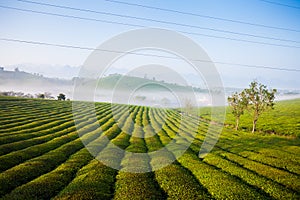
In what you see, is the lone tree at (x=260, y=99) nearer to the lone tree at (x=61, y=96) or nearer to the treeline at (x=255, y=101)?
the treeline at (x=255, y=101)

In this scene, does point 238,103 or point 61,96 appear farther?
point 61,96

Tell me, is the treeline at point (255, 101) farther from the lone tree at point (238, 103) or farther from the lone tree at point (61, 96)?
the lone tree at point (61, 96)

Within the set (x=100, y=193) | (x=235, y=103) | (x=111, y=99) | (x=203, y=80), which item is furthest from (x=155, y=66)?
(x=235, y=103)

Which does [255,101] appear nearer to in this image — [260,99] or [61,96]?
[260,99]

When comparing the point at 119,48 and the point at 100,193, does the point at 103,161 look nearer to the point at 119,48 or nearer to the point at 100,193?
the point at 100,193

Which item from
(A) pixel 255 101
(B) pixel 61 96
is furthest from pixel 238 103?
(B) pixel 61 96

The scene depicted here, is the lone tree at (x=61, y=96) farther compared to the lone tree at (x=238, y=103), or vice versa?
the lone tree at (x=61, y=96)

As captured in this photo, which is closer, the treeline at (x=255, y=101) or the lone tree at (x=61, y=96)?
the treeline at (x=255, y=101)

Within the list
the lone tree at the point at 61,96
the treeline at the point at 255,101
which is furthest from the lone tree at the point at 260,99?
the lone tree at the point at 61,96

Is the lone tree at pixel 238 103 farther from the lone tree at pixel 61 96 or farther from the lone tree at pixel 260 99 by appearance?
the lone tree at pixel 61 96

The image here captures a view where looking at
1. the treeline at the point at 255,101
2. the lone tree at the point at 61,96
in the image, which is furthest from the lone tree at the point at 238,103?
the lone tree at the point at 61,96

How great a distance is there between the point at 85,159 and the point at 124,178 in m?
6.00

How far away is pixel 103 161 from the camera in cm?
2058

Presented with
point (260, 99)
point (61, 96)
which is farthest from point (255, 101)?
point (61, 96)
